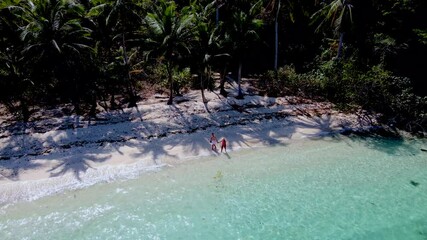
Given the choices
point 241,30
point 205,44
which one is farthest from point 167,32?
point 241,30

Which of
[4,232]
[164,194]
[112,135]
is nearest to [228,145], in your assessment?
[164,194]

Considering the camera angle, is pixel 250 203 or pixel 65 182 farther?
pixel 65 182

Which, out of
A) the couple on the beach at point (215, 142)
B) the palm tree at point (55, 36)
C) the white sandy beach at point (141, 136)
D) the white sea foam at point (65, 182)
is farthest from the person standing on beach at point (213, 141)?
the palm tree at point (55, 36)

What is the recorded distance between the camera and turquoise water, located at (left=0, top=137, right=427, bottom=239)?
1483 cm

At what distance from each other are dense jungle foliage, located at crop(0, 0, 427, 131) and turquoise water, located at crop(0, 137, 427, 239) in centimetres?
852

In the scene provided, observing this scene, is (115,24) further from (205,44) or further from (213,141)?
(213,141)

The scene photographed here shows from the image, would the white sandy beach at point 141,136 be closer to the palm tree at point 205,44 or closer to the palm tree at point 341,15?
the palm tree at point 205,44

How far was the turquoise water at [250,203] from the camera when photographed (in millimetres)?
14828

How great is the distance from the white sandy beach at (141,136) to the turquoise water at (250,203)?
1188mm

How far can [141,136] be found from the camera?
74.3 ft

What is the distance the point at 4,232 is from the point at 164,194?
7057mm

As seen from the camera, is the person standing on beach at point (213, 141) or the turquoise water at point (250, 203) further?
the person standing on beach at point (213, 141)

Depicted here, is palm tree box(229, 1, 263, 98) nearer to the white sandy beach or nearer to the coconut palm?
the white sandy beach

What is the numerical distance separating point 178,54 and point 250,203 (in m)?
13.5
